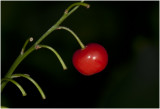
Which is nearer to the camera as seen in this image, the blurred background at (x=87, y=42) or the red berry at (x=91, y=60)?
the red berry at (x=91, y=60)

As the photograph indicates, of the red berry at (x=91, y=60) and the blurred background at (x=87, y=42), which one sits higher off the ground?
the blurred background at (x=87, y=42)

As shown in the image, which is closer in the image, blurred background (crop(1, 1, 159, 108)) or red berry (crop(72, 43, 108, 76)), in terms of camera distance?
red berry (crop(72, 43, 108, 76))

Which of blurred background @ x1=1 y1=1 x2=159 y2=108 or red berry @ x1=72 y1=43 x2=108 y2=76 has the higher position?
blurred background @ x1=1 y1=1 x2=159 y2=108

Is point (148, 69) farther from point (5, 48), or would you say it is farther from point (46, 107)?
point (5, 48)

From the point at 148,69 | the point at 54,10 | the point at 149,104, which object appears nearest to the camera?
the point at 149,104

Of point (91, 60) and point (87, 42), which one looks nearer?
point (91, 60)

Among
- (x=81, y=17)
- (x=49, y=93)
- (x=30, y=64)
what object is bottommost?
(x=49, y=93)

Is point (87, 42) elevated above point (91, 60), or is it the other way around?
point (87, 42)

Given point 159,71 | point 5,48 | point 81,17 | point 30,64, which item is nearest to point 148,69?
point 159,71
